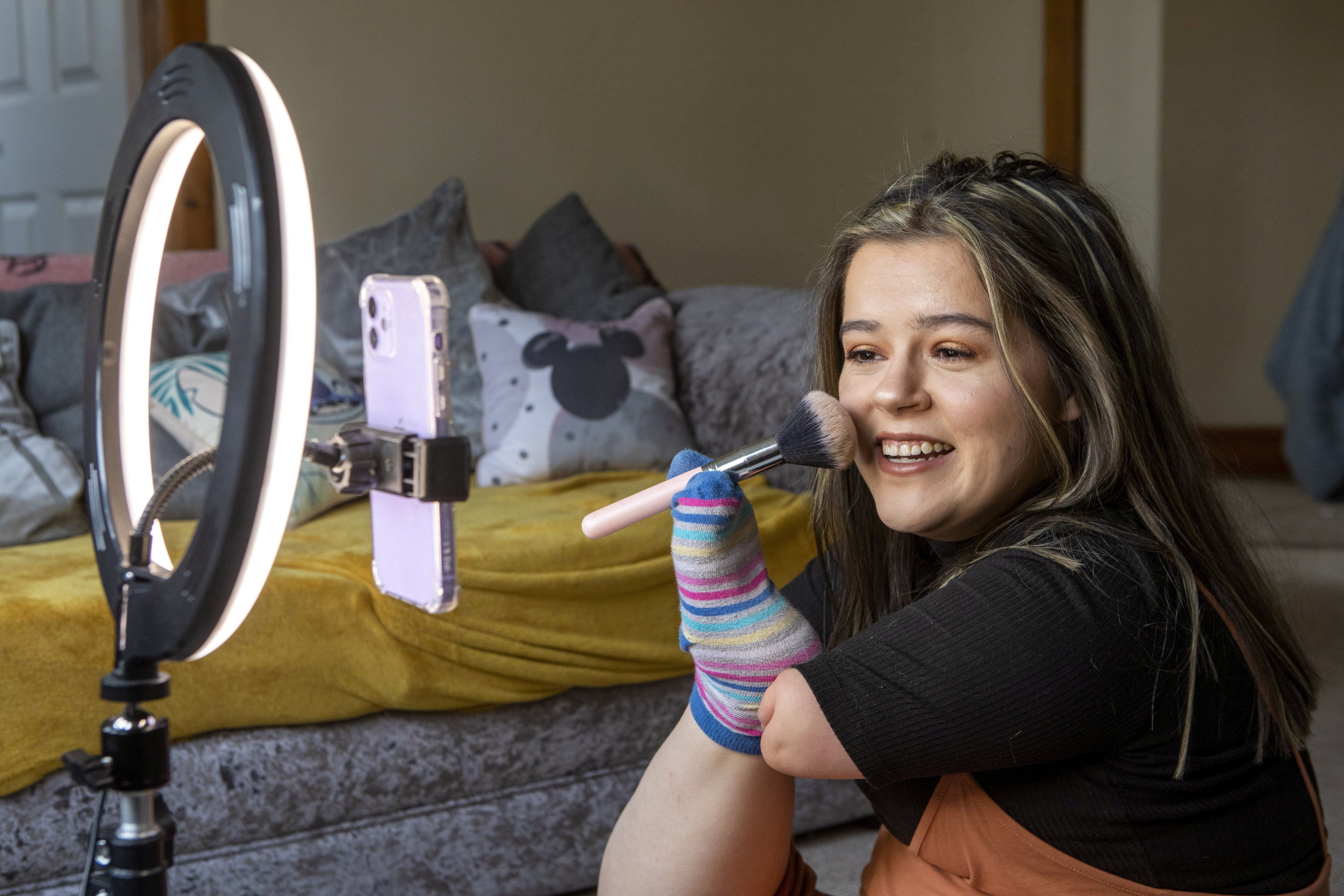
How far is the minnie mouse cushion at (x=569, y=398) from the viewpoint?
1.90m

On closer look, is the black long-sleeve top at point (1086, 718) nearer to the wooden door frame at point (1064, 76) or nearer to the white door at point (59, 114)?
the white door at point (59, 114)

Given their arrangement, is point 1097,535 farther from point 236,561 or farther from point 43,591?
point 43,591

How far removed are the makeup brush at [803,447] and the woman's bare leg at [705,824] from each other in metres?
0.20

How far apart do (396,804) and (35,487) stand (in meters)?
0.63

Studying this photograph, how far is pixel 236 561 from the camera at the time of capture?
1.33 ft

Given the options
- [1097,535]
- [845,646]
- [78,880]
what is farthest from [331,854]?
[1097,535]

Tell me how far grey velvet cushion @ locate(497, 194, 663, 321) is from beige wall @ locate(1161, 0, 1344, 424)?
2419mm

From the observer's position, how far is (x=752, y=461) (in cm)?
74

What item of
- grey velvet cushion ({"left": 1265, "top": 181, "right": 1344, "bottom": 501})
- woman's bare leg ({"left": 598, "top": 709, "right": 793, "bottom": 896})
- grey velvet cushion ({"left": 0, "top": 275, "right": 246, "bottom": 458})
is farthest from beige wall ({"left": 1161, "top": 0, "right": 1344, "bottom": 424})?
woman's bare leg ({"left": 598, "top": 709, "right": 793, "bottom": 896})

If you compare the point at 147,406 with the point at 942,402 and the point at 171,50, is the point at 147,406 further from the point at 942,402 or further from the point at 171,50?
the point at 171,50

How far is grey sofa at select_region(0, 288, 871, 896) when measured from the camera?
1.28 meters

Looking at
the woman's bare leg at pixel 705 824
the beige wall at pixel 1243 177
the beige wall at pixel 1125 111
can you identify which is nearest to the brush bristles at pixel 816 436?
the woman's bare leg at pixel 705 824

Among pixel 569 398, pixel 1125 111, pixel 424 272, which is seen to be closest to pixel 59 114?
pixel 424 272

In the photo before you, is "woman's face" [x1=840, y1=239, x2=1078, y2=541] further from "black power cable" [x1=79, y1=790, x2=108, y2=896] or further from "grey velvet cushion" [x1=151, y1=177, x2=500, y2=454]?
"grey velvet cushion" [x1=151, y1=177, x2=500, y2=454]
